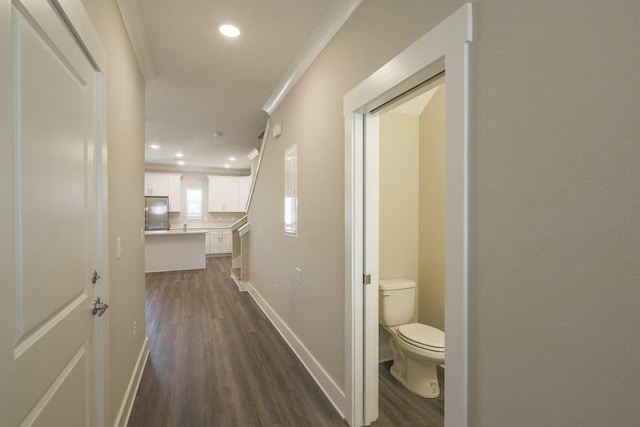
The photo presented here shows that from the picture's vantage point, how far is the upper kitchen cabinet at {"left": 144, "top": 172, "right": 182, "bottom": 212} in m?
7.57

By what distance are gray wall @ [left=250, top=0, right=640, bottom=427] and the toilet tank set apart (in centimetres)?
133

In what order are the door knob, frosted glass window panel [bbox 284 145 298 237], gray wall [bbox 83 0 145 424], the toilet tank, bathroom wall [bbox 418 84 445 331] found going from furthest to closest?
frosted glass window panel [bbox 284 145 298 237] → bathroom wall [bbox 418 84 445 331] → the toilet tank → gray wall [bbox 83 0 145 424] → the door knob

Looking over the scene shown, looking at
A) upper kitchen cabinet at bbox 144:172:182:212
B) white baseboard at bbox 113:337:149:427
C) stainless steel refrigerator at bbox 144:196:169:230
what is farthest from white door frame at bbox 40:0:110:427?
upper kitchen cabinet at bbox 144:172:182:212

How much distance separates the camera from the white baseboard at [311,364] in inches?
75.6

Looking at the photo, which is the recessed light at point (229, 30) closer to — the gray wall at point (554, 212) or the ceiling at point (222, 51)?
the ceiling at point (222, 51)

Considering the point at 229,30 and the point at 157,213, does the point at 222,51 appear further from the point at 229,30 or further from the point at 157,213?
the point at 157,213

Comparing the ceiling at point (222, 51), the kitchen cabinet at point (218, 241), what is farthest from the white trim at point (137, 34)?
the kitchen cabinet at point (218, 241)

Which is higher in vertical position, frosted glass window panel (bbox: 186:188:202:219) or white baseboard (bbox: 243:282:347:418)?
frosted glass window panel (bbox: 186:188:202:219)

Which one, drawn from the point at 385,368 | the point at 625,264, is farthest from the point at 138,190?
the point at 625,264

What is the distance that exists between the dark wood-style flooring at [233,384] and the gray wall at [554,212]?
1242 millimetres

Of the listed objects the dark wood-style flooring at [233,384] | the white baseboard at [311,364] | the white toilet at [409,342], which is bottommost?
the dark wood-style flooring at [233,384]

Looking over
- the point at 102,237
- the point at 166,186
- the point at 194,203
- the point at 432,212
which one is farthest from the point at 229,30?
the point at 194,203

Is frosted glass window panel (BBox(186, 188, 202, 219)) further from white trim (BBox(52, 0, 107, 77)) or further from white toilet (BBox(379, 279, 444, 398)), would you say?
white trim (BBox(52, 0, 107, 77))

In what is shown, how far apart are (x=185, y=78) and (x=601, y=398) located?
3.44 meters
